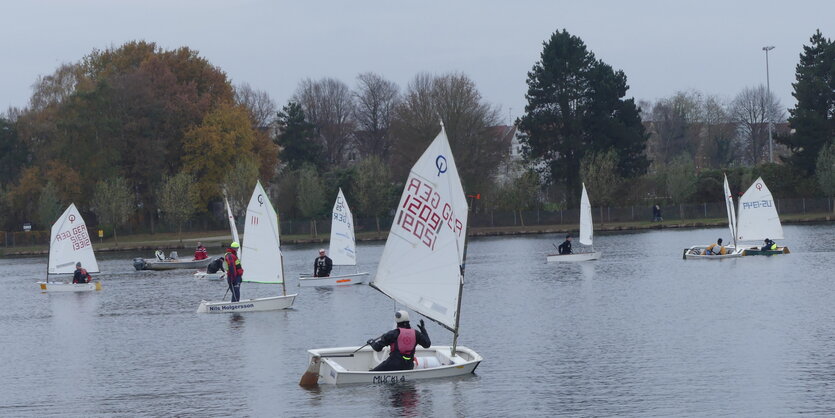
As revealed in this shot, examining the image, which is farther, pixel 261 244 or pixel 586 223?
pixel 586 223


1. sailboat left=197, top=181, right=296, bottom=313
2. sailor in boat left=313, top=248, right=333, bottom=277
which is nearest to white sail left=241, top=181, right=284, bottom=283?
sailboat left=197, top=181, right=296, bottom=313

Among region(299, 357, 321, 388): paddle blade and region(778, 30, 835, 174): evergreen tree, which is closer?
region(299, 357, 321, 388): paddle blade

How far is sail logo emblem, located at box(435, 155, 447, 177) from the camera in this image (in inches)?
959

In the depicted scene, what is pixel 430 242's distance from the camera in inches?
994

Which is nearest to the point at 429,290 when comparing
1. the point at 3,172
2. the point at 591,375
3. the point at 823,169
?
the point at 591,375

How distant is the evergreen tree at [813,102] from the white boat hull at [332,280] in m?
60.5

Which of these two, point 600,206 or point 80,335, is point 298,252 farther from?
point 80,335

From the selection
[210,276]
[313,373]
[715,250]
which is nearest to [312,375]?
[313,373]

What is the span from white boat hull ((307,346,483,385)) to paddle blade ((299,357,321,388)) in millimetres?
46

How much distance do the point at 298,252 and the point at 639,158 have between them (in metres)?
37.0

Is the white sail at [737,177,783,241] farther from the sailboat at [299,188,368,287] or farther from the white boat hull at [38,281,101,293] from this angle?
the white boat hull at [38,281,101,293]

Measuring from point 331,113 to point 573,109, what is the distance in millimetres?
50667

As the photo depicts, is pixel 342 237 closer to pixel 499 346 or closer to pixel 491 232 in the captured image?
pixel 499 346

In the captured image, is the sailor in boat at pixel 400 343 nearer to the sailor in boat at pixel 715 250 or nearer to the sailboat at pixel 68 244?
the sailboat at pixel 68 244
